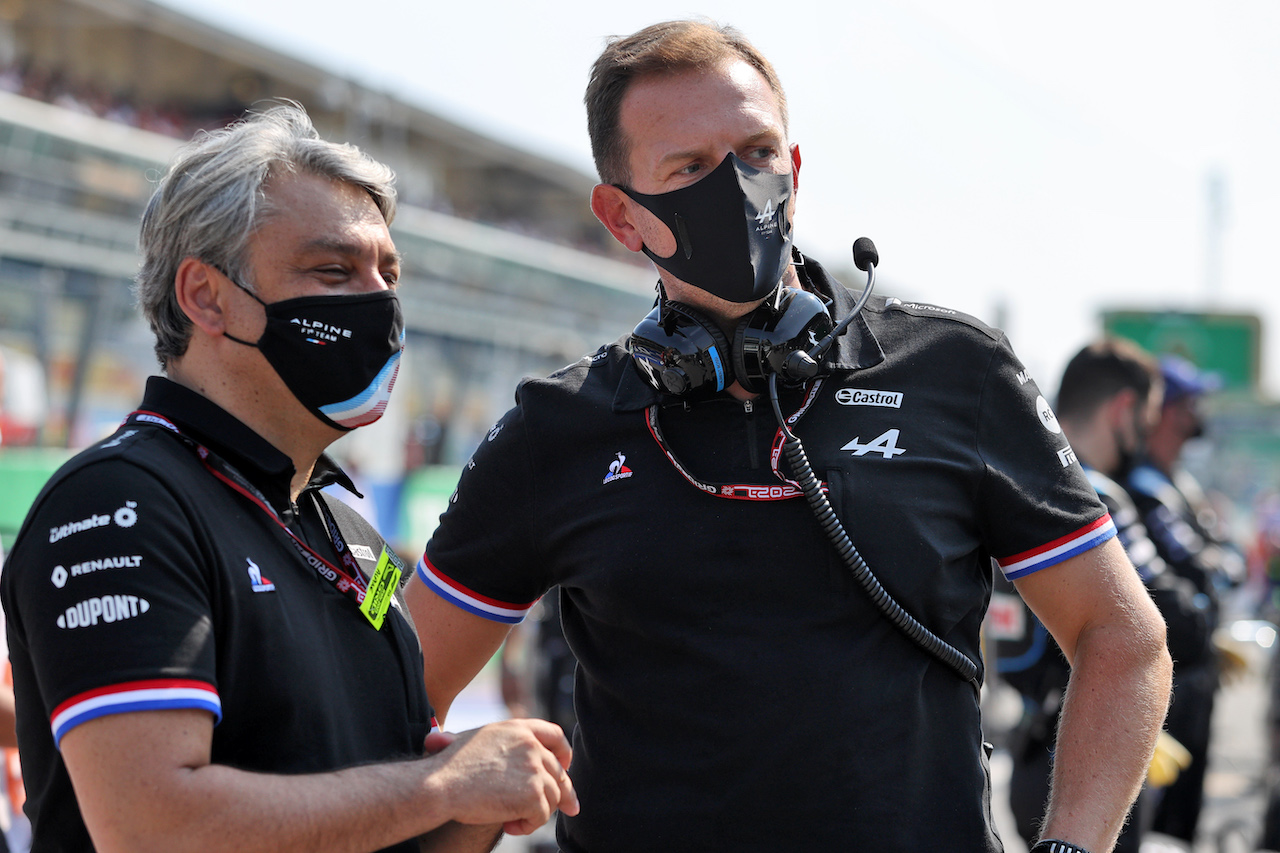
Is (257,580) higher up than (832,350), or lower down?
lower down

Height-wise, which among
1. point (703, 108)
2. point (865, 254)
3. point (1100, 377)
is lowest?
point (1100, 377)

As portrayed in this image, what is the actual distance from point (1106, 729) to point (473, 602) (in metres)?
1.14

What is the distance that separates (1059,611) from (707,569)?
62 cm

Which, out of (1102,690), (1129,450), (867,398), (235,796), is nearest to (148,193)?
(1129,450)

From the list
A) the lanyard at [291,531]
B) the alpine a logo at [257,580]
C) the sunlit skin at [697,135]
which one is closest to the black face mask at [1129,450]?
the sunlit skin at [697,135]

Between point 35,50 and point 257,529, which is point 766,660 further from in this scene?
point 35,50

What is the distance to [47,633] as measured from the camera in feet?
4.98

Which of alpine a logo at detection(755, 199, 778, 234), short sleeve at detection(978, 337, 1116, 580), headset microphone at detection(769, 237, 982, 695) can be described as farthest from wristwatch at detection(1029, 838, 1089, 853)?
alpine a logo at detection(755, 199, 778, 234)

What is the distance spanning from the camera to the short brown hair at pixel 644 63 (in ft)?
7.23

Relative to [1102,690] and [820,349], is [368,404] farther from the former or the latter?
[1102,690]

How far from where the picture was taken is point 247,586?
169 centimetres

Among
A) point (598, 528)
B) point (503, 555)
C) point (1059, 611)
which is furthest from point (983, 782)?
point (503, 555)

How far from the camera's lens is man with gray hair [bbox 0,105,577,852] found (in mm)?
1496

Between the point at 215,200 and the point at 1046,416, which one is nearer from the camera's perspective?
the point at 215,200
